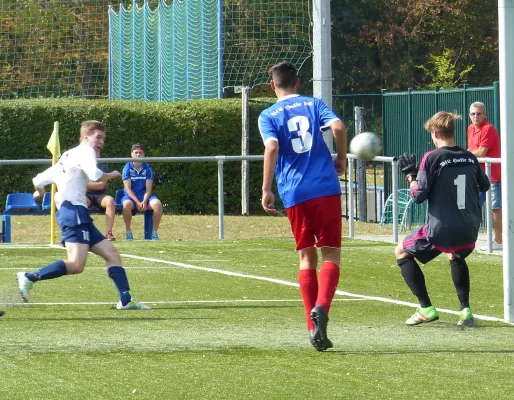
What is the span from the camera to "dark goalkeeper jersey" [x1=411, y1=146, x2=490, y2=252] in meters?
8.92

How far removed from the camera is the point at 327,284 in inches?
316

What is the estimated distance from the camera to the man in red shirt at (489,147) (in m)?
15.1

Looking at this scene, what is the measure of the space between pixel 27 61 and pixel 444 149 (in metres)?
24.6

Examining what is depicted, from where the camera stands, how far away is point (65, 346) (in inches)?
314

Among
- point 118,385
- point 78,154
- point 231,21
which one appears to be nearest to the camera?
point 118,385

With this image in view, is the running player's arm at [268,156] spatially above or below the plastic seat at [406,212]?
above

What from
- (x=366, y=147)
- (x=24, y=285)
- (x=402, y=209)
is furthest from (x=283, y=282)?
(x=402, y=209)

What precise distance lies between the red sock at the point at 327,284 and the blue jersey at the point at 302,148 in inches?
19.4

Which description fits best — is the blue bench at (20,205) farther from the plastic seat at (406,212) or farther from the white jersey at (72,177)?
the white jersey at (72,177)

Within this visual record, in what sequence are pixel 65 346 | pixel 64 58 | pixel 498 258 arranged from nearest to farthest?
1. pixel 65 346
2. pixel 498 258
3. pixel 64 58

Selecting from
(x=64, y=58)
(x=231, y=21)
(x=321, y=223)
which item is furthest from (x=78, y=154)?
(x=64, y=58)

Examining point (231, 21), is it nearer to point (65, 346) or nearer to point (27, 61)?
point (27, 61)

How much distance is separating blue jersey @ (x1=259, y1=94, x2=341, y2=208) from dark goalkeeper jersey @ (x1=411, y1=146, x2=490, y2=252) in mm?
1098

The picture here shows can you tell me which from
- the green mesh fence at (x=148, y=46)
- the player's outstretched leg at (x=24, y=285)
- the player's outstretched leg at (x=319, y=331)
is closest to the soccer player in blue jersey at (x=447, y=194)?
the player's outstretched leg at (x=319, y=331)
